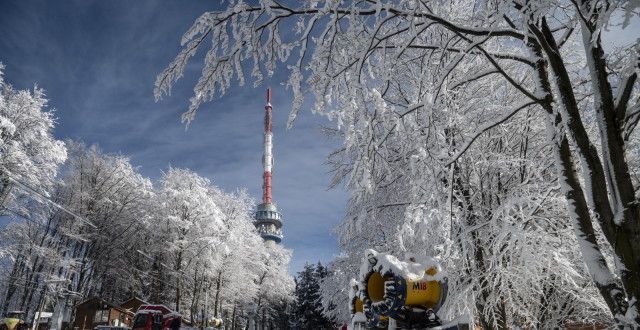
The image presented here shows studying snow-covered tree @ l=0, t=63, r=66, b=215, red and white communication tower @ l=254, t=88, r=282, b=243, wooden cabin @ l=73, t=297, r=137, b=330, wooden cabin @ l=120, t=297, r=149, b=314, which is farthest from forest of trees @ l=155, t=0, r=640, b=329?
red and white communication tower @ l=254, t=88, r=282, b=243

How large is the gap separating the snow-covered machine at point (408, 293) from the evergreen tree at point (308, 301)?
4663 cm

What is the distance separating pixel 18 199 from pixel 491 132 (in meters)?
24.3

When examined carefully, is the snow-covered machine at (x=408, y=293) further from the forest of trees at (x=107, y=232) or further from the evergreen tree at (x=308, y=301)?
the evergreen tree at (x=308, y=301)

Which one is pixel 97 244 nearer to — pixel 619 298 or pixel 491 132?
pixel 491 132

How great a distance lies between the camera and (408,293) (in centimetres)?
440

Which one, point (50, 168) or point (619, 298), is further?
point (50, 168)

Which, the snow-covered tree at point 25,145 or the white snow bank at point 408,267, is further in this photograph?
the snow-covered tree at point 25,145

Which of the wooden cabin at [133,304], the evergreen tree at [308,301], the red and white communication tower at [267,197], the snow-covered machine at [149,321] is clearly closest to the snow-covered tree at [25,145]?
the snow-covered machine at [149,321]

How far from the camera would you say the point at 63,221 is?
2878 cm

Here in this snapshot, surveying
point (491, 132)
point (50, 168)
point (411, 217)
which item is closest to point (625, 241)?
point (411, 217)

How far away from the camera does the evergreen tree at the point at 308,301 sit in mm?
51812

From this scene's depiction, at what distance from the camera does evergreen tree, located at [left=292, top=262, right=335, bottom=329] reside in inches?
2040

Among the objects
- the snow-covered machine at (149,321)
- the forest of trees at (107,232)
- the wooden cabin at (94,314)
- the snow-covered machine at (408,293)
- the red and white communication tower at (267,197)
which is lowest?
the snow-covered machine at (408,293)

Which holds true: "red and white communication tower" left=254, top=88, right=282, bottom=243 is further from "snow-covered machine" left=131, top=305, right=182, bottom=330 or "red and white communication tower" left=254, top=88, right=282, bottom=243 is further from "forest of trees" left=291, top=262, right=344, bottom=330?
"snow-covered machine" left=131, top=305, right=182, bottom=330
